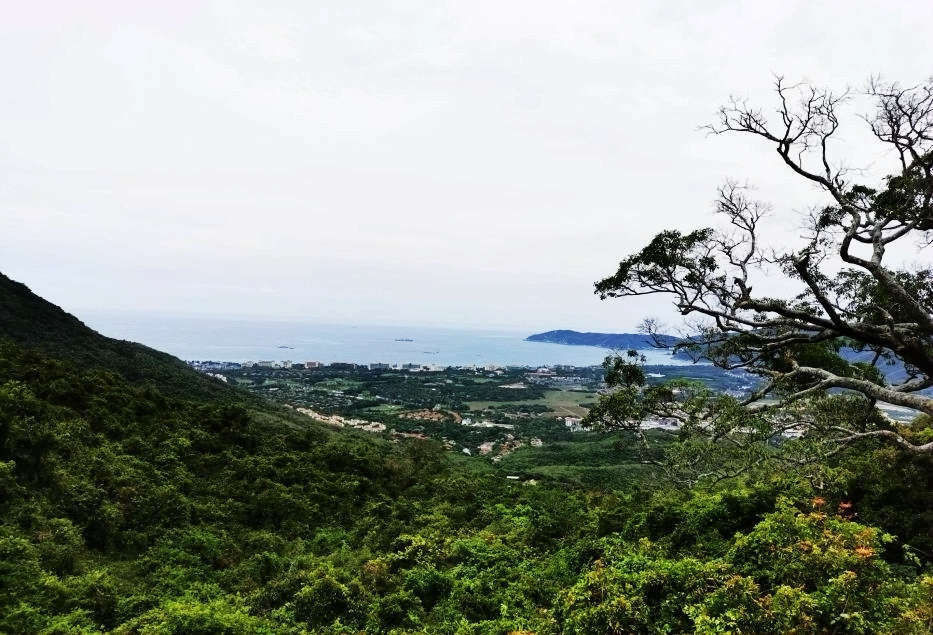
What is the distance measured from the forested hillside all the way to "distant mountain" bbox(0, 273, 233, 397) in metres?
17.6

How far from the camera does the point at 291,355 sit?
529 feet

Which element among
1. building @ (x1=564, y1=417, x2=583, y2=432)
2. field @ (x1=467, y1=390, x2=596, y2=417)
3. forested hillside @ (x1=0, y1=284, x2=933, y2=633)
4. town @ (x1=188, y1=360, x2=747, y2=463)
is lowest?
field @ (x1=467, y1=390, x2=596, y2=417)

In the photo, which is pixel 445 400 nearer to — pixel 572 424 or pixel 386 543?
pixel 572 424

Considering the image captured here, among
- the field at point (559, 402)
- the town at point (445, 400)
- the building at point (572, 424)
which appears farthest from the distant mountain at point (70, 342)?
the field at point (559, 402)

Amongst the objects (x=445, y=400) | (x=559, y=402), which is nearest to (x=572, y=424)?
(x=559, y=402)

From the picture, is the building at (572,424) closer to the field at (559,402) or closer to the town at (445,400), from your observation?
the town at (445,400)

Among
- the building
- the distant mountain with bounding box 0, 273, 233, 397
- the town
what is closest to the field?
the town

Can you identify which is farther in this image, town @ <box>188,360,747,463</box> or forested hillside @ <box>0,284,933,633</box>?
town @ <box>188,360,747,463</box>

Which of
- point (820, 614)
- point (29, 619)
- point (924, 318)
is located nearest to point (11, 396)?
point (29, 619)

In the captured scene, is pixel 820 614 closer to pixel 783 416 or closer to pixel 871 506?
pixel 871 506

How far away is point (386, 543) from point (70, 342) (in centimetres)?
3801

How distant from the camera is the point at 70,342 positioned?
35.3 metres

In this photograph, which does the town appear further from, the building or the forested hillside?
the forested hillside

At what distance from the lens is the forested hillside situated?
539 centimetres
